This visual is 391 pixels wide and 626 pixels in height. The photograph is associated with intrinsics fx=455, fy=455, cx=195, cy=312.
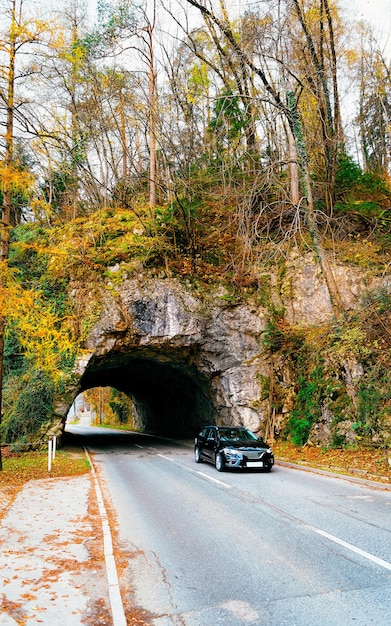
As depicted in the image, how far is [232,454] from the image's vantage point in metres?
13.8

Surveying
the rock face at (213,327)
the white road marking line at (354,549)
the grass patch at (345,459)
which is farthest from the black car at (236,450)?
the white road marking line at (354,549)

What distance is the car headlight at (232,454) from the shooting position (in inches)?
541

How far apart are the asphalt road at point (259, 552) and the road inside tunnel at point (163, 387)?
1329 cm

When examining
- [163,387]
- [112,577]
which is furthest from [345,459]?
[163,387]

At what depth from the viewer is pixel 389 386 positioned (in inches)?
575

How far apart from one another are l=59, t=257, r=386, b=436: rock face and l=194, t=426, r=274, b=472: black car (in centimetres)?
571

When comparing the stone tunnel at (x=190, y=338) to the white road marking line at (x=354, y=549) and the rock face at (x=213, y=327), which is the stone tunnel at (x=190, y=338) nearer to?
the rock face at (x=213, y=327)

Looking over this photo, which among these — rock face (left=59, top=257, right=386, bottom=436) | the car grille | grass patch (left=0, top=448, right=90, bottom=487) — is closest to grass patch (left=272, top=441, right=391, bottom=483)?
the car grille

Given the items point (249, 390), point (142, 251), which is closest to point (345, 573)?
point (249, 390)

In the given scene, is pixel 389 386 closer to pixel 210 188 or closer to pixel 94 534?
pixel 94 534

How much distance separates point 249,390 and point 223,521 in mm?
13784

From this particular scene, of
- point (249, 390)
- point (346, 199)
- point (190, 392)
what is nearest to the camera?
point (249, 390)

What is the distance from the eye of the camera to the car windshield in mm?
14938

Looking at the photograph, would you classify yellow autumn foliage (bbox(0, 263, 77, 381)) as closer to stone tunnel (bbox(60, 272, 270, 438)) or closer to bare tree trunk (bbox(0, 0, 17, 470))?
bare tree trunk (bbox(0, 0, 17, 470))
